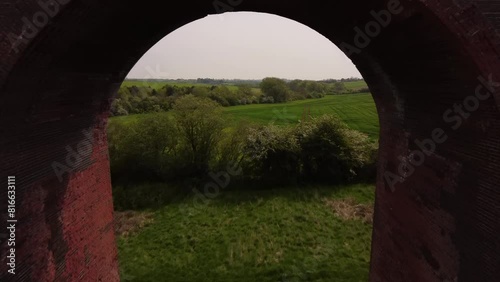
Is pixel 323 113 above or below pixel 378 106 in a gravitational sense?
below

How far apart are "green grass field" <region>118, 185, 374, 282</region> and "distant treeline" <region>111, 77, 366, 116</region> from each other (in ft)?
33.6

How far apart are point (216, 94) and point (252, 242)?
33261mm

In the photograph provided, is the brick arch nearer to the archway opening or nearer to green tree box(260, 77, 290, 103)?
the archway opening

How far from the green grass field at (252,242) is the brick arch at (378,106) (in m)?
4.99

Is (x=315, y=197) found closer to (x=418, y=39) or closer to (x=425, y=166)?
(x=425, y=166)

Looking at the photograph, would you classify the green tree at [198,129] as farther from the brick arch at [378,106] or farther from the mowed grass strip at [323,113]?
the brick arch at [378,106]

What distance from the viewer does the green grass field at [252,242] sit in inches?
458

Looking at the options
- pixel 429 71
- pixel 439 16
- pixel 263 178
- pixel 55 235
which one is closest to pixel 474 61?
pixel 439 16

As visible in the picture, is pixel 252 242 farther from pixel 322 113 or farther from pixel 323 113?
pixel 322 113

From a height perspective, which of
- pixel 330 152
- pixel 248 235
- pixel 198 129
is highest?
pixel 198 129

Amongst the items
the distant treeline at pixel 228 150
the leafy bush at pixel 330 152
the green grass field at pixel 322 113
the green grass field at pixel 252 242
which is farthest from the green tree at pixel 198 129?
the green grass field at pixel 322 113

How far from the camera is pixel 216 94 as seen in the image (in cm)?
4534

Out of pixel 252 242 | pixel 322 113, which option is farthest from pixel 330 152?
pixel 322 113

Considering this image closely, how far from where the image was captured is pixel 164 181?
22828 millimetres
